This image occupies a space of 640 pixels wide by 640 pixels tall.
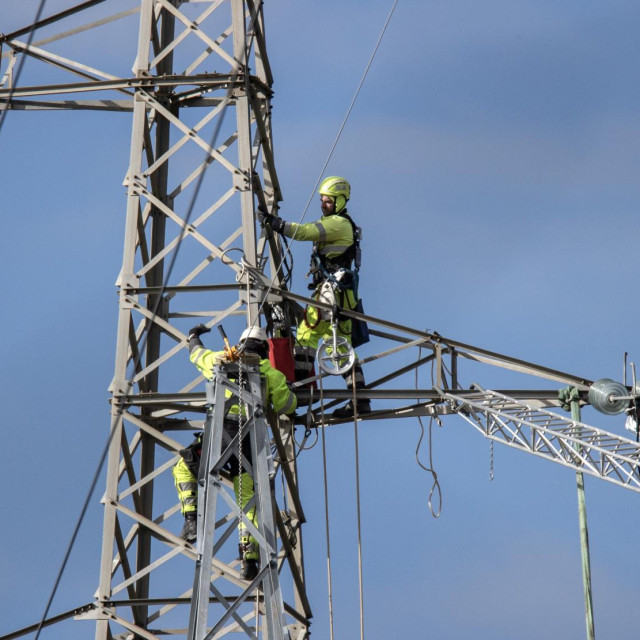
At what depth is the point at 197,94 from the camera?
79.2 feet

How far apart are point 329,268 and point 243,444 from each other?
10.4 ft

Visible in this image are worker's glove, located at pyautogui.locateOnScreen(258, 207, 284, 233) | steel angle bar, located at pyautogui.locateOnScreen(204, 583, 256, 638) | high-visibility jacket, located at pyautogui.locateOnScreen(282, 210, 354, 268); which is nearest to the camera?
steel angle bar, located at pyautogui.locateOnScreen(204, 583, 256, 638)

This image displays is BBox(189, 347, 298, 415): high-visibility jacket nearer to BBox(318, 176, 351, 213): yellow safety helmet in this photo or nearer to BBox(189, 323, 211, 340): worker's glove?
BBox(189, 323, 211, 340): worker's glove

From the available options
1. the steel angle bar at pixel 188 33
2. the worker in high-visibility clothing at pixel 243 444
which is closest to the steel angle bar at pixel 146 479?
the worker in high-visibility clothing at pixel 243 444

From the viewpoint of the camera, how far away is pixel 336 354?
22.4 meters

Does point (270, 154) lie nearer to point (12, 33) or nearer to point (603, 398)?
point (12, 33)

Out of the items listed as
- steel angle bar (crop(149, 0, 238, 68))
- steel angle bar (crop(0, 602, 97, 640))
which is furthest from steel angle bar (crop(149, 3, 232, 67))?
steel angle bar (crop(0, 602, 97, 640))

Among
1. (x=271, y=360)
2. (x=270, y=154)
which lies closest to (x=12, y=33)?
(x=270, y=154)

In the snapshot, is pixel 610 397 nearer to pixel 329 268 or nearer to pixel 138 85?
pixel 329 268

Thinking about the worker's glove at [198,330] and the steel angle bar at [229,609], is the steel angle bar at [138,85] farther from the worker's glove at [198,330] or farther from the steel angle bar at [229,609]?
the steel angle bar at [229,609]

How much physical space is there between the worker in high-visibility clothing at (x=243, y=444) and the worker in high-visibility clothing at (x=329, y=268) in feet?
4.25

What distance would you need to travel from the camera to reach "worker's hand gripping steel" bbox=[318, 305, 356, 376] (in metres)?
22.3

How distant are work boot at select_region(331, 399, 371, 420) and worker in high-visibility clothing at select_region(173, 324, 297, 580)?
3.86 feet

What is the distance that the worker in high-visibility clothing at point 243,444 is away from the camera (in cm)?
2064
